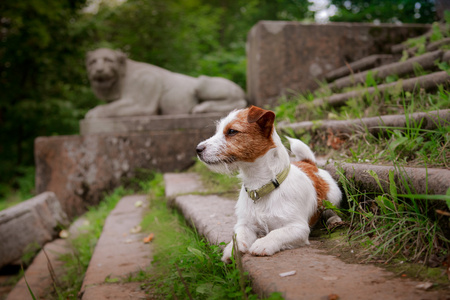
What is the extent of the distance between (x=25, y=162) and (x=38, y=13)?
4.27 metres

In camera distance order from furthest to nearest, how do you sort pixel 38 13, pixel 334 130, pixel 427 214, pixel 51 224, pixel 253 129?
pixel 38 13
pixel 51 224
pixel 334 130
pixel 253 129
pixel 427 214

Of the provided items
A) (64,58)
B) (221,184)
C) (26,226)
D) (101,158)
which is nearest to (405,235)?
(221,184)

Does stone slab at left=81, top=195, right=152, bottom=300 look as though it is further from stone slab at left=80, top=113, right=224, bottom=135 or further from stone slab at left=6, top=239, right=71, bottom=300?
stone slab at left=80, top=113, right=224, bottom=135

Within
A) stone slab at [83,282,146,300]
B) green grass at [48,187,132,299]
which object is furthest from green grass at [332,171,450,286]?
green grass at [48,187,132,299]

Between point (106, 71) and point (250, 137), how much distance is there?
176 inches

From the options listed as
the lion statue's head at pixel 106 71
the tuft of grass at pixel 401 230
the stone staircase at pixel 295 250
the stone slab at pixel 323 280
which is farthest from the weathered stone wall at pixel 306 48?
the stone slab at pixel 323 280

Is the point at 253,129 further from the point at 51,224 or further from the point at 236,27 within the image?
the point at 236,27

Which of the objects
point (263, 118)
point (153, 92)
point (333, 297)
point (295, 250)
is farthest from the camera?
point (153, 92)

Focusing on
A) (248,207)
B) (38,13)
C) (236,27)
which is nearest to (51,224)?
(248,207)

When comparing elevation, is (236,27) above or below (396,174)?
above

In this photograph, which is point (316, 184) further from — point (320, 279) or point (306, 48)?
point (306, 48)

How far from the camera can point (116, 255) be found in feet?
9.97

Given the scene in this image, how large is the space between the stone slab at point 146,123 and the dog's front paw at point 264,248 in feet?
13.0

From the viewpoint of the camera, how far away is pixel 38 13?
8062mm
